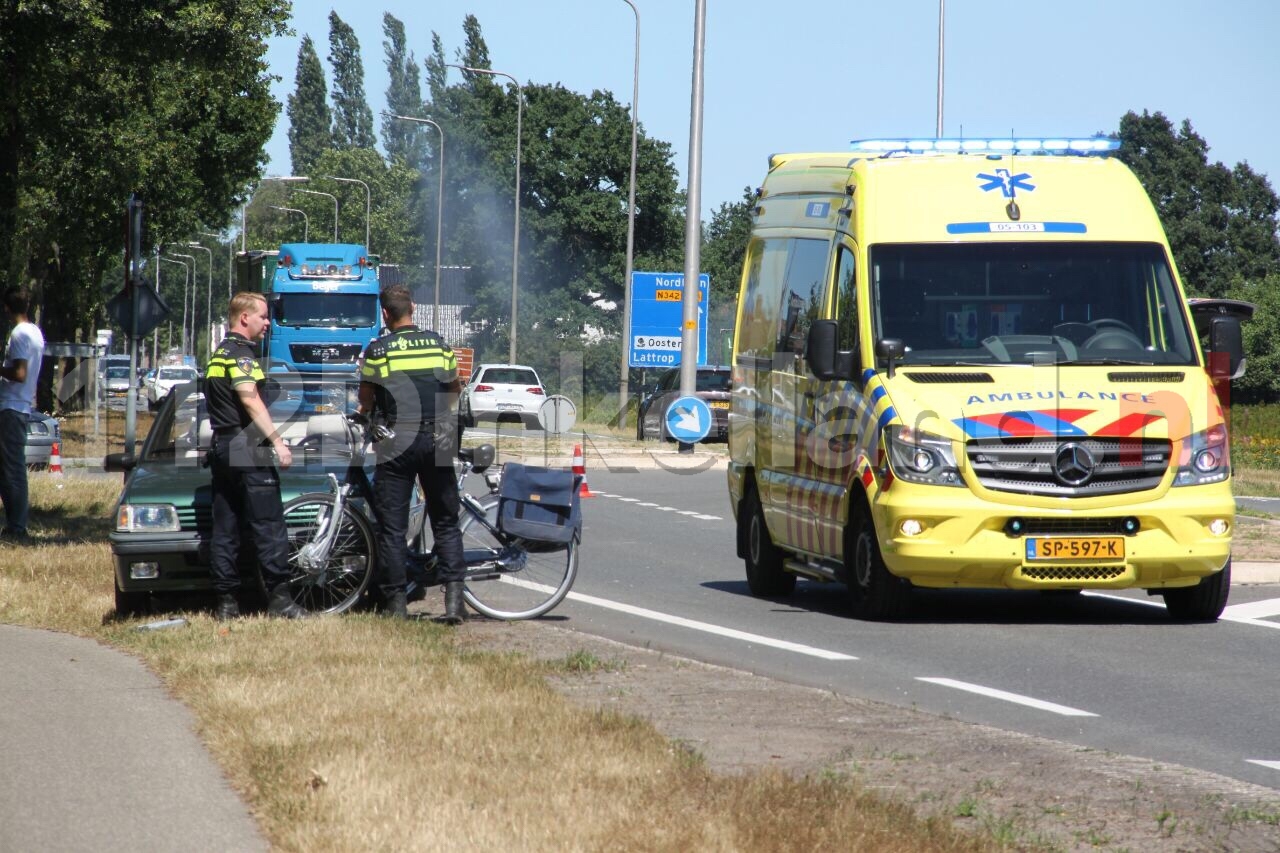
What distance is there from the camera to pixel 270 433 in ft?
35.1

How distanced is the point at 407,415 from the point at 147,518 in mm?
1824

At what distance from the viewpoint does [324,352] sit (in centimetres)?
4531

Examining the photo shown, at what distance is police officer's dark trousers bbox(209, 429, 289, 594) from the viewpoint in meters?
10.8

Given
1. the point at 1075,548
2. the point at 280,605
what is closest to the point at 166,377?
the point at 280,605

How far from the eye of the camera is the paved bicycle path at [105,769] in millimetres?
5949

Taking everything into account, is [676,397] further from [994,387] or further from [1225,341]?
[994,387]

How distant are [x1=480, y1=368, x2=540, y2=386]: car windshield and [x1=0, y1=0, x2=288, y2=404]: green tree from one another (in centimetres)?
774

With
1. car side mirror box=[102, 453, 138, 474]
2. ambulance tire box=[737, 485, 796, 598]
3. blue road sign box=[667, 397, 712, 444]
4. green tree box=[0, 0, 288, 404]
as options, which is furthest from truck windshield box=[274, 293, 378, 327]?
car side mirror box=[102, 453, 138, 474]

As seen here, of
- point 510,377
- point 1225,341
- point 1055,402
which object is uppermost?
point 1225,341

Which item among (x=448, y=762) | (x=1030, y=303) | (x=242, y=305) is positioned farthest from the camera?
(x=1030, y=303)

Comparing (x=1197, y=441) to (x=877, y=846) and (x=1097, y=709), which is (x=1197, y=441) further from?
(x=877, y=846)

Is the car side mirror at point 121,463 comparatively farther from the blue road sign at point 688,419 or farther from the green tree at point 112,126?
the blue road sign at point 688,419

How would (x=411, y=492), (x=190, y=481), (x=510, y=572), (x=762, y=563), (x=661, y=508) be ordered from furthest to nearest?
1. (x=661, y=508)
2. (x=762, y=563)
3. (x=190, y=481)
4. (x=510, y=572)
5. (x=411, y=492)

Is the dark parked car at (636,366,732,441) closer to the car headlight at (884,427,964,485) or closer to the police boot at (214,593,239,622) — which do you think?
the car headlight at (884,427,964,485)
